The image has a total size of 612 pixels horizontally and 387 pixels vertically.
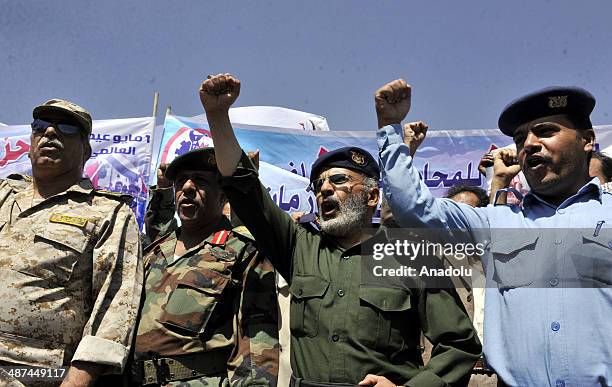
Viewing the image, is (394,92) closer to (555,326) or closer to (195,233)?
(555,326)

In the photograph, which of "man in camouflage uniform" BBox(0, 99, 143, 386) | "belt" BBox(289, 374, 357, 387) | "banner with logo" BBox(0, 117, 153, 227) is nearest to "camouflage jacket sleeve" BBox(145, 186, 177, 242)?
"man in camouflage uniform" BBox(0, 99, 143, 386)

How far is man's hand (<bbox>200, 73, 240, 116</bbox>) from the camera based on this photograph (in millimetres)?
3131

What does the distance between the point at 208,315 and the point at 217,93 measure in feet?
3.72

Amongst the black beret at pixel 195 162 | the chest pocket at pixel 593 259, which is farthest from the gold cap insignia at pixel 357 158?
the chest pocket at pixel 593 259

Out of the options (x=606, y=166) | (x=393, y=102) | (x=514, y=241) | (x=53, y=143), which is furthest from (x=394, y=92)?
(x=606, y=166)

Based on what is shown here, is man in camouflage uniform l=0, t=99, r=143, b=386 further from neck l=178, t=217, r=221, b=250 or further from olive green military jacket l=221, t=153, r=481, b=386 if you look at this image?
olive green military jacket l=221, t=153, r=481, b=386

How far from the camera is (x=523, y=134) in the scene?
2762 mm

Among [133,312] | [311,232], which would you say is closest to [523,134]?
[311,232]

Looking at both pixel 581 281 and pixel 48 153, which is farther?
pixel 48 153

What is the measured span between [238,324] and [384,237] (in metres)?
0.89

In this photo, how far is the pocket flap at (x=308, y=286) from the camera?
3100 millimetres

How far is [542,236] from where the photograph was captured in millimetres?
2582

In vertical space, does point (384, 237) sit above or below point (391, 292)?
above

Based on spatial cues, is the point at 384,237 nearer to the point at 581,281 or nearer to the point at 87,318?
the point at 581,281
